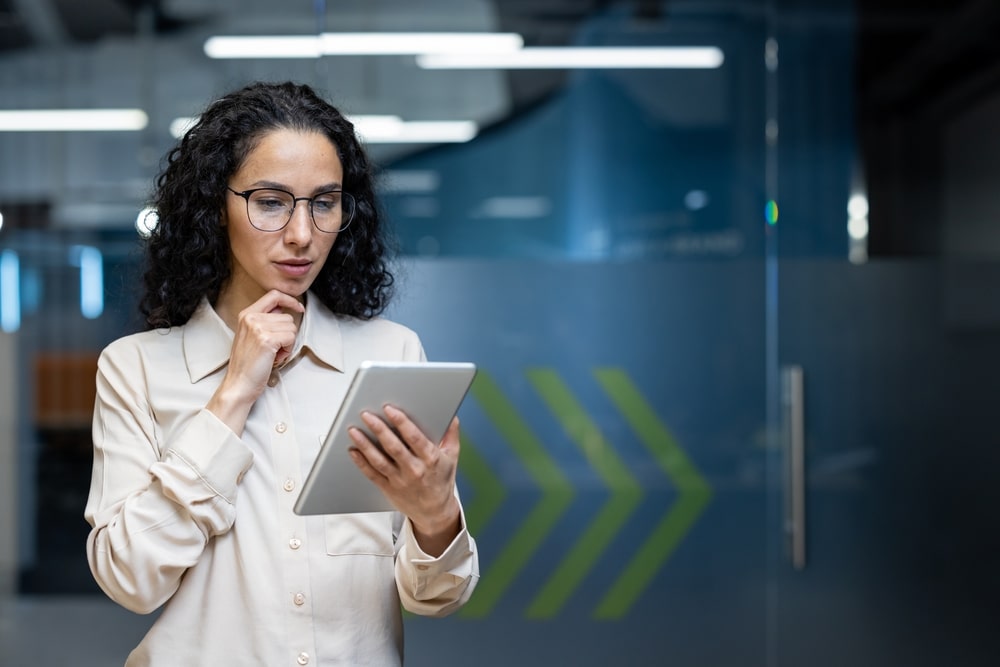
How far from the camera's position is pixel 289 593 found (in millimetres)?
1604

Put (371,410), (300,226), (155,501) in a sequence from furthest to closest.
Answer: (300,226) < (155,501) < (371,410)

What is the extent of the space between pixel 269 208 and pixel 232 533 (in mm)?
477

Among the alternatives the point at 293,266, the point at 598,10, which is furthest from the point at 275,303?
the point at 598,10

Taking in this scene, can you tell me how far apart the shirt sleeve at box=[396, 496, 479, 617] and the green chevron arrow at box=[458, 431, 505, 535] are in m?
1.84

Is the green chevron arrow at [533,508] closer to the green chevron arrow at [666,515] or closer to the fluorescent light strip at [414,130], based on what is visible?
the green chevron arrow at [666,515]

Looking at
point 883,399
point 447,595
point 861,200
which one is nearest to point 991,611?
point 883,399

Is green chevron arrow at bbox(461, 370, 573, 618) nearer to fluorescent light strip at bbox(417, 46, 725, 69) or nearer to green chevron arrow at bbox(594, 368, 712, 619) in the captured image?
green chevron arrow at bbox(594, 368, 712, 619)

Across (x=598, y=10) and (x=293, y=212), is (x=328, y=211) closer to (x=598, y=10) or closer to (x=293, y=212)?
(x=293, y=212)

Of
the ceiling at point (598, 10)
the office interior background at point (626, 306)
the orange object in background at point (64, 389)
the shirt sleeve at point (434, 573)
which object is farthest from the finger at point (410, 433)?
the orange object in background at point (64, 389)

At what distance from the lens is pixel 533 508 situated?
3.56 m

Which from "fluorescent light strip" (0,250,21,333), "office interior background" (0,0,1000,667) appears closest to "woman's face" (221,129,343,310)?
"office interior background" (0,0,1000,667)

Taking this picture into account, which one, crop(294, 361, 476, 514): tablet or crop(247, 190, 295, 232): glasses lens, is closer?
crop(294, 361, 476, 514): tablet

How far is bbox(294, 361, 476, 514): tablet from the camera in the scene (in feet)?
4.56

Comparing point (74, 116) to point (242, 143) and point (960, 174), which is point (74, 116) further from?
point (960, 174)
